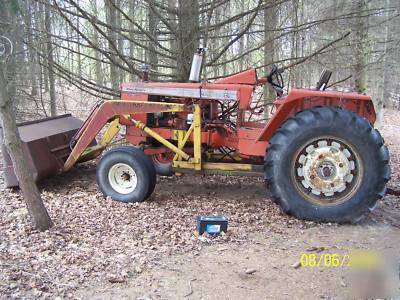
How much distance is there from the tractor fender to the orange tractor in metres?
0.01

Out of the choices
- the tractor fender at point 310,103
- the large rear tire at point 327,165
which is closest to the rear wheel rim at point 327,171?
the large rear tire at point 327,165

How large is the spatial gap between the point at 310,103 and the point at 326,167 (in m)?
0.82

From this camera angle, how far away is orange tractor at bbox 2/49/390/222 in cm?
496

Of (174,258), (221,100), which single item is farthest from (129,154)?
(174,258)

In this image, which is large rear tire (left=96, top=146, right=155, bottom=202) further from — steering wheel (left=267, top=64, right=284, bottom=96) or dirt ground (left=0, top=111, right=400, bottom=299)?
steering wheel (left=267, top=64, right=284, bottom=96)

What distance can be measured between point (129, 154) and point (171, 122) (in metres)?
0.89

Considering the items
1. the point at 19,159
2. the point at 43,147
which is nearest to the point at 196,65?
the point at 43,147

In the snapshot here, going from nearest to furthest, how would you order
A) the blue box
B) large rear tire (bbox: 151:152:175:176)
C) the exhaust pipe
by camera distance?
the blue box → the exhaust pipe → large rear tire (bbox: 151:152:175:176)

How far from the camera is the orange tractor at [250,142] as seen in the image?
4.96 metres

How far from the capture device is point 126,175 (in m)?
5.81

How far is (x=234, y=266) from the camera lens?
3.93 metres

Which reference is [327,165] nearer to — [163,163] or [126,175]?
[126,175]

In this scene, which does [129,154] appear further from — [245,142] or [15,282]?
[15,282]

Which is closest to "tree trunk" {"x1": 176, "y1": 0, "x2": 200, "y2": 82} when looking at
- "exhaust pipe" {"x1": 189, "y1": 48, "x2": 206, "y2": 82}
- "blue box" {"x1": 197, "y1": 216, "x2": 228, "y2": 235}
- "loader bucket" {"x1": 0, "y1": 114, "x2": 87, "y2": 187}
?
"exhaust pipe" {"x1": 189, "y1": 48, "x2": 206, "y2": 82}
